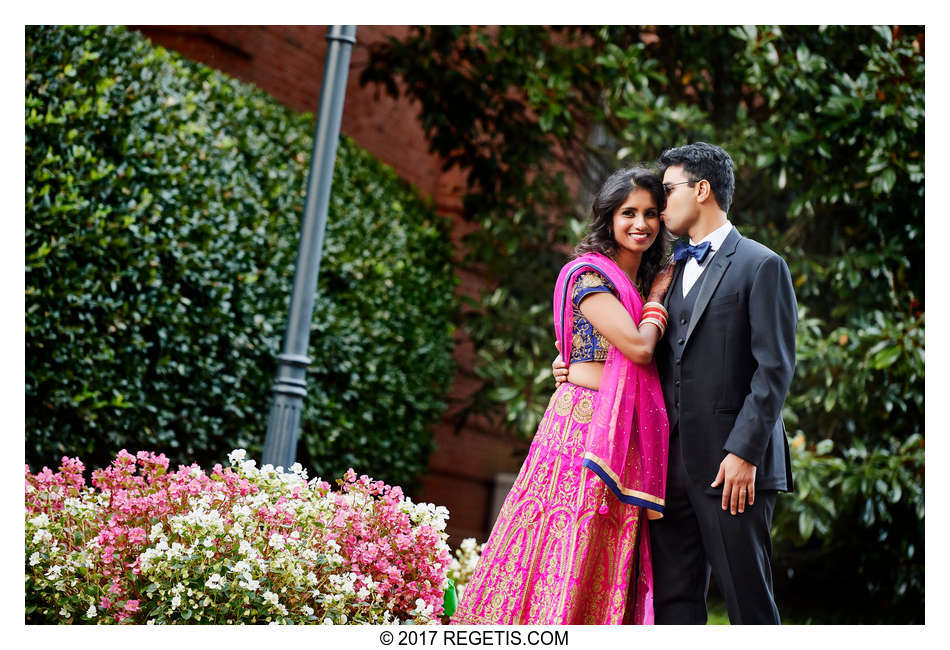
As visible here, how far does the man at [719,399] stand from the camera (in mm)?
2865

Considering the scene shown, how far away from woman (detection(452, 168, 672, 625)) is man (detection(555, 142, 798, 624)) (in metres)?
0.07

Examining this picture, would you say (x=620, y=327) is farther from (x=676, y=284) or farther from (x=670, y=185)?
(x=670, y=185)

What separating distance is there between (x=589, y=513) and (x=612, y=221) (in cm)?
105

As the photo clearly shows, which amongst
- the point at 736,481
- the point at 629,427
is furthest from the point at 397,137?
the point at 736,481

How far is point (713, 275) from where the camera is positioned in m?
3.05

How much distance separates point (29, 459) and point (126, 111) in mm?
1994

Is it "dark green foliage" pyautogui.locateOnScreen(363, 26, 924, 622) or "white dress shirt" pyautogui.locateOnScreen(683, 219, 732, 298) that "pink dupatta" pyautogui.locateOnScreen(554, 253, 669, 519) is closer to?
"white dress shirt" pyautogui.locateOnScreen(683, 219, 732, 298)

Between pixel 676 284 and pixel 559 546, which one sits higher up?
pixel 676 284

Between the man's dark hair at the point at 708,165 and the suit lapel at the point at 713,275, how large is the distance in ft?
0.55

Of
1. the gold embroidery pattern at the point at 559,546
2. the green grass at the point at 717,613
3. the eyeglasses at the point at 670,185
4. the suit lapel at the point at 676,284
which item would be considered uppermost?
the eyeglasses at the point at 670,185

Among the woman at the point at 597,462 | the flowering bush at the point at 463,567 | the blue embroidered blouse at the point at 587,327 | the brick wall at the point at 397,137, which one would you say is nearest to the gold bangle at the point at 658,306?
the woman at the point at 597,462

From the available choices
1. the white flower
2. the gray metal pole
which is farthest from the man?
the gray metal pole

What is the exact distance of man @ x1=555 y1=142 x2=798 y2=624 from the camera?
9.40 feet

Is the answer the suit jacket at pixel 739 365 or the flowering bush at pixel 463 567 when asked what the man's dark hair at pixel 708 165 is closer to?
the suit jacket at pixel 739 365
